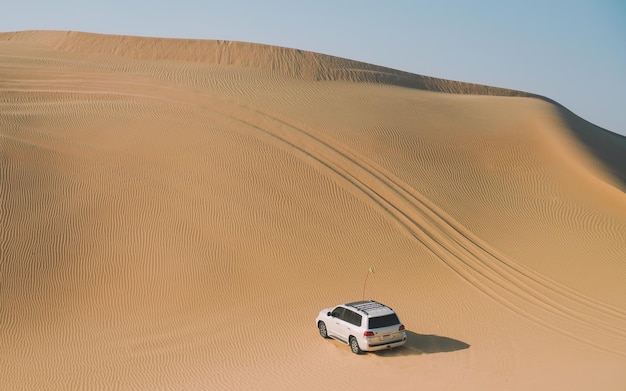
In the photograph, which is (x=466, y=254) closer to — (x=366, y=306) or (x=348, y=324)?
(x=366, y=306)

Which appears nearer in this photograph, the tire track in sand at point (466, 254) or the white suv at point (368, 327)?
the white suv at point (368, 327)

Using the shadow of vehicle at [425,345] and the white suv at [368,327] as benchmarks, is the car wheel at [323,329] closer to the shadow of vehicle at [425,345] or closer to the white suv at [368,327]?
the white suv at [368,327]

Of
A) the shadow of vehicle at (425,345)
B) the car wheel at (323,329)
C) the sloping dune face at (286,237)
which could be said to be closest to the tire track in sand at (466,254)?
the sloping dune face at (286,237)

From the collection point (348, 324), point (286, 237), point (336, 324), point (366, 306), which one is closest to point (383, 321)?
point (366, 306)

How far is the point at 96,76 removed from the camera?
3366cm

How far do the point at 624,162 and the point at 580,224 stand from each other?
1125 centimetres

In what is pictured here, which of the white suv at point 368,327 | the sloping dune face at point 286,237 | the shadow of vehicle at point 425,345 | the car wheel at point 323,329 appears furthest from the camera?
the car wheel at point 323,329

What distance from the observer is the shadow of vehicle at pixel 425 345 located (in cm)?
1564

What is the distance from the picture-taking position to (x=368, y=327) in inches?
597

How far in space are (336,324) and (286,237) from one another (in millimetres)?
5704

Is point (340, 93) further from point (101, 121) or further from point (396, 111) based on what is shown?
point (101, 121)

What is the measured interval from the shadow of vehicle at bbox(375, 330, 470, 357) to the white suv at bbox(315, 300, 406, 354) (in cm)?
25

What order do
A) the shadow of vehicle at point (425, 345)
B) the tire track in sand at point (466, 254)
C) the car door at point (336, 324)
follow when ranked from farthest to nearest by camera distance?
the tire track in sand at point (466, 254) < the car door at point (336, 324) < the shadow of vehicle at point (425, 345)

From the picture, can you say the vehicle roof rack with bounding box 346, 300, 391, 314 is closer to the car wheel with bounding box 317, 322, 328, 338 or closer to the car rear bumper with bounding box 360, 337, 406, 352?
the car rear bumper with bounding box 360, 337, 406, 352
